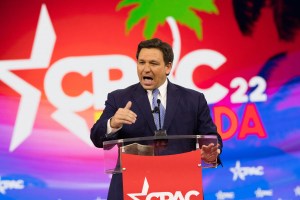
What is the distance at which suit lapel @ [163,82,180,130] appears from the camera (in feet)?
9.76

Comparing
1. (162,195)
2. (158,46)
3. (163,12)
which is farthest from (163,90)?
(163,12)

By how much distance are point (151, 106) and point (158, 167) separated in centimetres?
57

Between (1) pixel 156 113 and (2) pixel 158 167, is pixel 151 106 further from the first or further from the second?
(2) pixel 158 167

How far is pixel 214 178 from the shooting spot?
5.40 meters

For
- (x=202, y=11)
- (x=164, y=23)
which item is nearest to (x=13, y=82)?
(x=164, y=23)

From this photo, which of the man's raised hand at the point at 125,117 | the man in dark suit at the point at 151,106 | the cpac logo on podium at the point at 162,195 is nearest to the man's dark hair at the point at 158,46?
the man in dark suit at the point at 151,106

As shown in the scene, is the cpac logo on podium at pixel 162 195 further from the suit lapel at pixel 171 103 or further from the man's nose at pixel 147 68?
the man's nose at pixel 147 68

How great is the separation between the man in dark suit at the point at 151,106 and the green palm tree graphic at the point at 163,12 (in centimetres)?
230

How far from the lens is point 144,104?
3020 millimetres

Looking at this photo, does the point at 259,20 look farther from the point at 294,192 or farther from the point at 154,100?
the point at 154,100

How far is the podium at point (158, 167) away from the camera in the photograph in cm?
251

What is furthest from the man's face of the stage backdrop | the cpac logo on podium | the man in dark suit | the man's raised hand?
the stage backdrop

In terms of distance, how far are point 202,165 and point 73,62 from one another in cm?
295

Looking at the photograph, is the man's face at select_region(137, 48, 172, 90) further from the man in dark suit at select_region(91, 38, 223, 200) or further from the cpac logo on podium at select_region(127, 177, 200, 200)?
the cpac logo on podium at select_region(127, 177, 200, 200)
